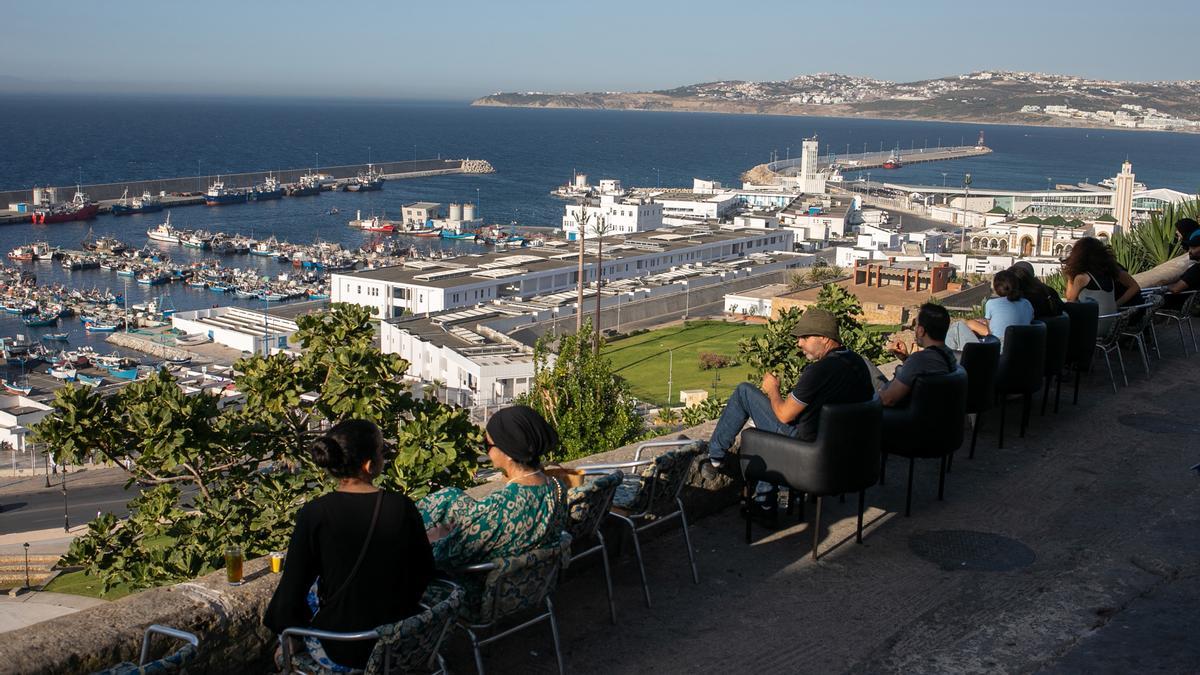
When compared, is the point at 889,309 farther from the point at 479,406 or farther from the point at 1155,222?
the point at 1155,222

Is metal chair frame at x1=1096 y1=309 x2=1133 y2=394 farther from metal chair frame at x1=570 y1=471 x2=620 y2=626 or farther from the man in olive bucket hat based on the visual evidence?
metal chair frame at x1=570 y1=471 x2=620 y2=626

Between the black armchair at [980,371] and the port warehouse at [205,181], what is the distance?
8524 cm

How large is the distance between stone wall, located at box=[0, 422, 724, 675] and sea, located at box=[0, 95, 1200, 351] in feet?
146

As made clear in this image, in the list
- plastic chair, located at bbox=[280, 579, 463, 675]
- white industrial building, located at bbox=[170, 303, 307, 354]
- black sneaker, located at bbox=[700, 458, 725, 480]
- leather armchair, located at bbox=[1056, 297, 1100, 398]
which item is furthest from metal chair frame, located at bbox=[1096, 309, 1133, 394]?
white industrial building, located at bbox=[170, 303, 307, 354]

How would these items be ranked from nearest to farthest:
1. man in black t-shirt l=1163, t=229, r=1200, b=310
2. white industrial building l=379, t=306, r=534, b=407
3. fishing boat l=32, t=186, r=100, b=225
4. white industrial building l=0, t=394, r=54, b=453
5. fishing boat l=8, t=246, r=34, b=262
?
man in black t-shirt l=1163, t=229, r=1200, b=310 < white industrial building l=379, t=306, r=534, b=407 < white industrial building l=0, t=394, r=54, b=453 < fishing boat l=8, t=246, r=34, b=262 < fishing boat l=32, t=186, r=100, b=225

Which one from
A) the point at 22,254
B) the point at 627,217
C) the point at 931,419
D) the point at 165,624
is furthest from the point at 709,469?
the point at 22,254

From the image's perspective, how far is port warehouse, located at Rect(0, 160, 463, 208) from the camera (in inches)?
3270

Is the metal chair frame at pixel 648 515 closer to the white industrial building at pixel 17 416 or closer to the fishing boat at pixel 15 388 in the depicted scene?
the white industrial building at pixel 17 416

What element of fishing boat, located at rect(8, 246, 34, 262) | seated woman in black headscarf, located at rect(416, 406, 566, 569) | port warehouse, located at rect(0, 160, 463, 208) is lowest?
fishing boat, located at rect(8, 246, 34, 262)

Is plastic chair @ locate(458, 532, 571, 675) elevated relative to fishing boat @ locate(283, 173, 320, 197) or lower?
elevated

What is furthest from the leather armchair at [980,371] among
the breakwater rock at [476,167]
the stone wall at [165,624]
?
the breakwater rock at [476,167]

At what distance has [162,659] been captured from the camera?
7.95 feet

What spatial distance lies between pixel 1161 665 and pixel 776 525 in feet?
5.28

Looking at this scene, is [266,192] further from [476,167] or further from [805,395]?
[805,395]
